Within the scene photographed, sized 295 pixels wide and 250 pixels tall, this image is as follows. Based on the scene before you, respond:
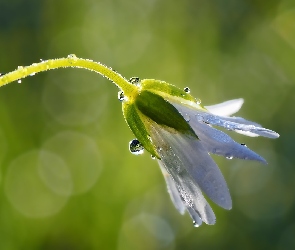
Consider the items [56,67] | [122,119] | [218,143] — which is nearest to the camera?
[56,67]

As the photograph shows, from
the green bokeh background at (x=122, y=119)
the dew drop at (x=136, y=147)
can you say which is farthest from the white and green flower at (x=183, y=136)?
the green bokeh background at (x=122, y=119)

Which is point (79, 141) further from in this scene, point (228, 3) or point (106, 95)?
point (228, 3)

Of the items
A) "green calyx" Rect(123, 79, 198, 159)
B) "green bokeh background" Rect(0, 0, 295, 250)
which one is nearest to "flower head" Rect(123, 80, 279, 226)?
"green calyx" Rect(123, 79, 198, 159)

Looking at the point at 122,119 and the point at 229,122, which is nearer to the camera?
the point at 229,122

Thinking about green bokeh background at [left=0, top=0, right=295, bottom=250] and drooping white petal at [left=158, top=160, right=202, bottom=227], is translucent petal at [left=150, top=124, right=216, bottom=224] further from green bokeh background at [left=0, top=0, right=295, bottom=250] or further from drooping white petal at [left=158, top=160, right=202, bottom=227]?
green bokeh background at [left=0, top=0, right=295, bottom=250]

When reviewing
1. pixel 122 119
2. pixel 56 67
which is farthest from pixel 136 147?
pixel 122 119

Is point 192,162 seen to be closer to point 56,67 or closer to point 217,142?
point 217,142

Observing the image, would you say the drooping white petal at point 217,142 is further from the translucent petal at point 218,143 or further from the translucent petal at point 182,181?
the translucent petal at point 182,181
